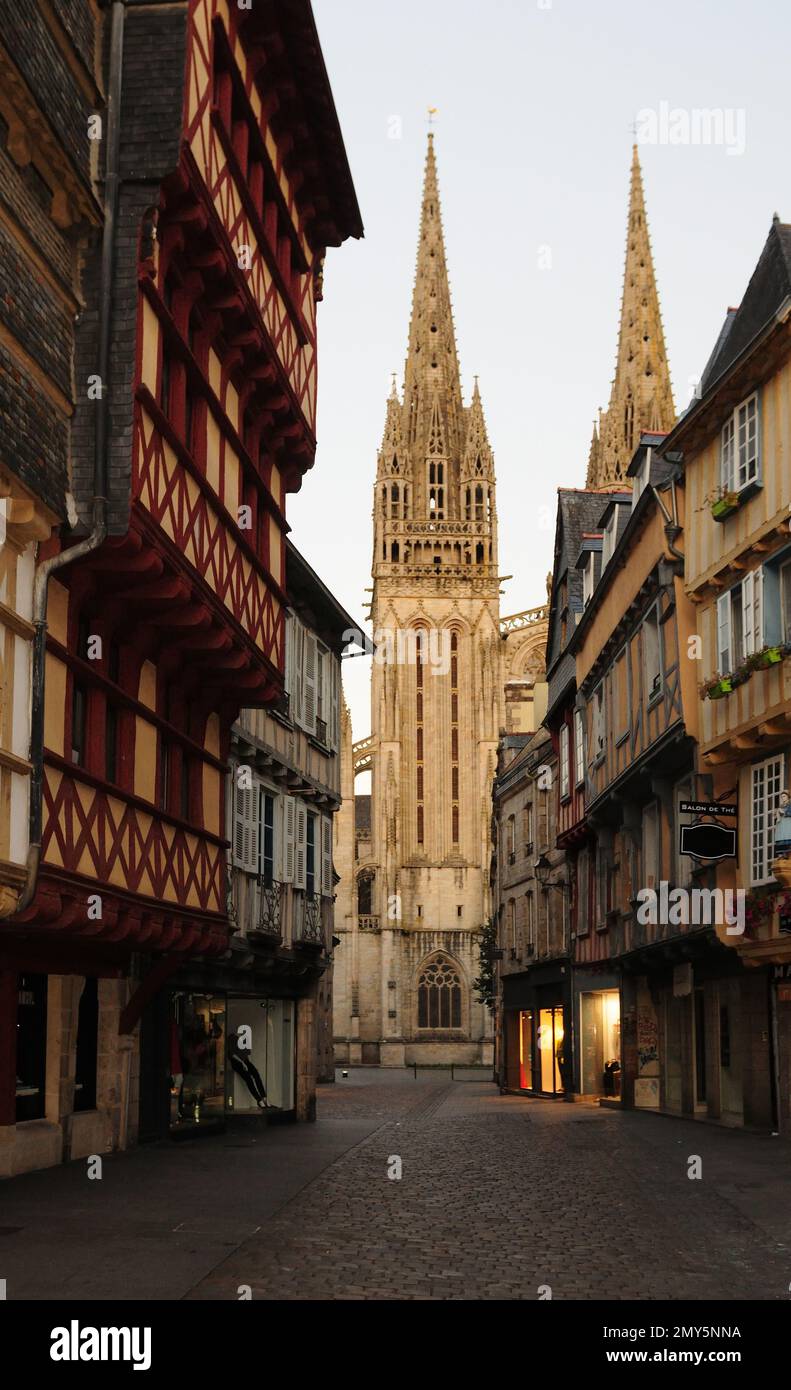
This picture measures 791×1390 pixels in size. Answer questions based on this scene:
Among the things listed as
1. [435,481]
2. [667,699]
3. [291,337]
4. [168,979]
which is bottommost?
[168,979]

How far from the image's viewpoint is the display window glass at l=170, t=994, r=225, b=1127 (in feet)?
73.7

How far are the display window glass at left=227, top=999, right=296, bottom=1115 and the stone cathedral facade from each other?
65298 mm

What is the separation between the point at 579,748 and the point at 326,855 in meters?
5.82

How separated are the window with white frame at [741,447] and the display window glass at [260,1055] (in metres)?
11.4

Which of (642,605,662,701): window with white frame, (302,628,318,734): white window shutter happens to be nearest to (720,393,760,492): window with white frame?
(642,605,662,701): window with white frame

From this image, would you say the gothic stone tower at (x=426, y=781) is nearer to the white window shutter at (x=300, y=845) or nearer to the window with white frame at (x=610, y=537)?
the window with white frame at (x=610, y=537)

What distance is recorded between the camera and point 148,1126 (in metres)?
21.2

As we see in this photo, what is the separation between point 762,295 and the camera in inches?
845

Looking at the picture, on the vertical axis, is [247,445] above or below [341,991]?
above

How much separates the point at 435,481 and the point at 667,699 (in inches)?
3301

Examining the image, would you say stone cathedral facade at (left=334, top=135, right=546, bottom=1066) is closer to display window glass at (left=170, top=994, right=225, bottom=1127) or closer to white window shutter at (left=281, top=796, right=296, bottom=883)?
white window shutter at (left=281, top=796, right=296, bottom=883)
